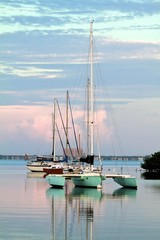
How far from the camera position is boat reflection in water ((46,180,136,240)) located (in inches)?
991

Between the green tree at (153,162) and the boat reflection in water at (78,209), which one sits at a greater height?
the green tree at (153,162)

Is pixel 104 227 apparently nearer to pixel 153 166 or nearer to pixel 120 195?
pixel 120 195

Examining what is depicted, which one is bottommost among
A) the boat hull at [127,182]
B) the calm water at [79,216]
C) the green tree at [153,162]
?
the calm water at [79,216]

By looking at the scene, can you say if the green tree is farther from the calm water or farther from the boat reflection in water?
the calm water

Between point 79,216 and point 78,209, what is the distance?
3739 mm

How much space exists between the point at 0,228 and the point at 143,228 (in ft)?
19.2

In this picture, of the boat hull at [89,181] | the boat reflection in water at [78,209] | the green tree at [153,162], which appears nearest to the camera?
the boat reflection in water at [78,209]

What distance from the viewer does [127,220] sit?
96.6 feet

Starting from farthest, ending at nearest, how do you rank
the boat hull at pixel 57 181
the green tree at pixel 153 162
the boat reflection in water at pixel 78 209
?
the green tree at pixel 153 162, the boat hull at pixel 57 181, the boat reflection in water at pixel 78 209

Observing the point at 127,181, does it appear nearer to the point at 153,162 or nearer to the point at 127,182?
the point at 127,182

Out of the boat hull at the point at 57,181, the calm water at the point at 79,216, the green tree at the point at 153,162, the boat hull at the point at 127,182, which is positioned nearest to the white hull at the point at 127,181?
the boat hull at the point at 127,182

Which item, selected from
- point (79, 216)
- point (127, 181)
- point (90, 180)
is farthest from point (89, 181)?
point (79, 216)

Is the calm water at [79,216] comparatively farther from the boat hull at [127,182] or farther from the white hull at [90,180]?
the boat hull at [127,182]

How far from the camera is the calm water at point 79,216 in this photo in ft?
80.4
